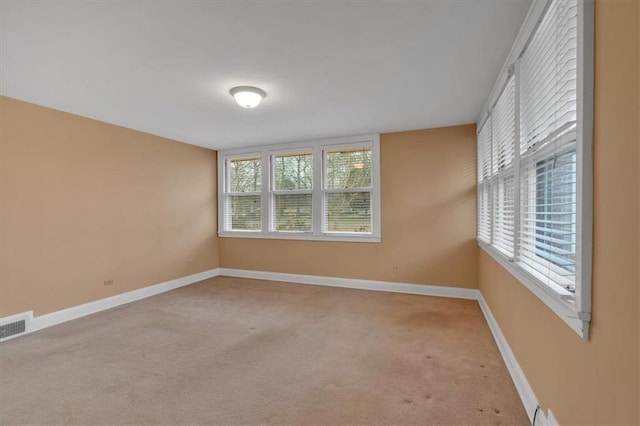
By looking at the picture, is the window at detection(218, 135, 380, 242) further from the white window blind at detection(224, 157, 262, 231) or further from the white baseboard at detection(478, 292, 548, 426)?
the white baseboard at detection(478, 292, 548, 426)

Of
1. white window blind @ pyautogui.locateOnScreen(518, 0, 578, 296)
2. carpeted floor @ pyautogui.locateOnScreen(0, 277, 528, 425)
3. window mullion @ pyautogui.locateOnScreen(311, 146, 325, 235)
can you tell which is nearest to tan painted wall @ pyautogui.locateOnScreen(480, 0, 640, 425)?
white window blind @ pyautogui.locateOnScreen(518, 0, 578, 296)

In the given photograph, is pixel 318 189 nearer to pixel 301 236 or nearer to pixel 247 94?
pixel 301 236

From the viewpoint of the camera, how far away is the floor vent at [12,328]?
2952 millimetres

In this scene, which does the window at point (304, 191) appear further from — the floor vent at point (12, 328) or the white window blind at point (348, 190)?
the floor vent at point (12, 328)

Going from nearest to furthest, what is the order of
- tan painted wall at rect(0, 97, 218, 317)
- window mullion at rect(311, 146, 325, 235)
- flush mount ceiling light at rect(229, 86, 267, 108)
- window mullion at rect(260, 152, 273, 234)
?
flush mount ceiling light at rect(229, 86, 267, 108), tan painted wall at rect(0, 97, 218, 317), window mullion at rect(311, 146, 325, 235), window mullion at rect(260, 152, 273, 234)

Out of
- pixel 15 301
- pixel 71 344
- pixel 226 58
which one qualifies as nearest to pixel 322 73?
pixel 226 58

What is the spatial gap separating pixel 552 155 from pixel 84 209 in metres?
4.61

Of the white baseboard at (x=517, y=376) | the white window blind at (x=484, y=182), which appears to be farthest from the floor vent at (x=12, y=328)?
the white window blind at (x=484, y=182)

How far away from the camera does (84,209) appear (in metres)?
3.71

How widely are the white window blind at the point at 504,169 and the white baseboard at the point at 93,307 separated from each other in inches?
180

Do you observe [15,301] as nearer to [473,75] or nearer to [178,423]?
[178,423]

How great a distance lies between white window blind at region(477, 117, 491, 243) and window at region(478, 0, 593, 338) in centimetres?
73

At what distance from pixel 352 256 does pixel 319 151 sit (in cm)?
180

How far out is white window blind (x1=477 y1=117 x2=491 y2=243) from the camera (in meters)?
3.36
